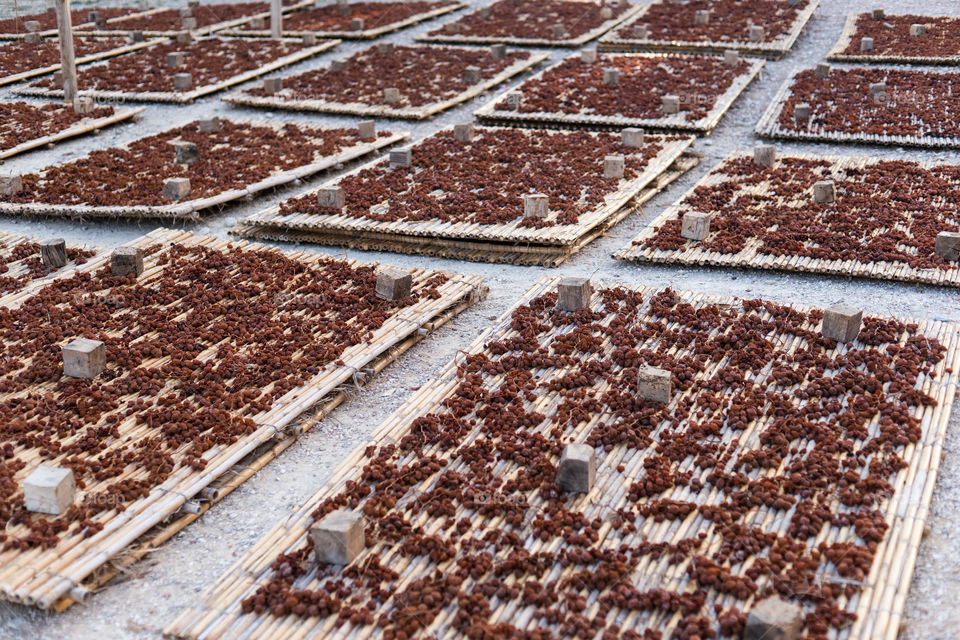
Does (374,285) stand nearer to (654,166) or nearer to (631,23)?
(654,166)

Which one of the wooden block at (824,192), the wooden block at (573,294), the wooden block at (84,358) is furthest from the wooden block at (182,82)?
the wooden block at (824,192)

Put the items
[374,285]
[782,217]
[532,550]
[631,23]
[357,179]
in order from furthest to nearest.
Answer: [631,23], [357,179], [782,217], [374,285], [532,550]

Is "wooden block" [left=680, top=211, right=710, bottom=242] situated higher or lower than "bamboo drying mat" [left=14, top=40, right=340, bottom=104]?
higher

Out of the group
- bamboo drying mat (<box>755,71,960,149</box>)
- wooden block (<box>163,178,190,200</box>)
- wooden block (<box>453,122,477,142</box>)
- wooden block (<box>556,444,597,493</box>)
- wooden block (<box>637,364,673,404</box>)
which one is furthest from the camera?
wooden block (<box>453,122,477,142</box>)

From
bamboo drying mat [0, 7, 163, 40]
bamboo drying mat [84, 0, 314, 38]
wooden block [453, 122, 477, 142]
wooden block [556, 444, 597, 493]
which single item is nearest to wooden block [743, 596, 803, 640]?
wooden block [556, 444, 597, 493]

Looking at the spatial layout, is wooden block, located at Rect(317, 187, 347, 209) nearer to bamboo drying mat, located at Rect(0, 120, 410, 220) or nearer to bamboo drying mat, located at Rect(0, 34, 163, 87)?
bamboo drying mat, located at Rect(0, 120, 410, 220)

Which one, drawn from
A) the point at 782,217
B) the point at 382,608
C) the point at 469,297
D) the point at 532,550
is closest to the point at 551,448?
the point at 532,550
